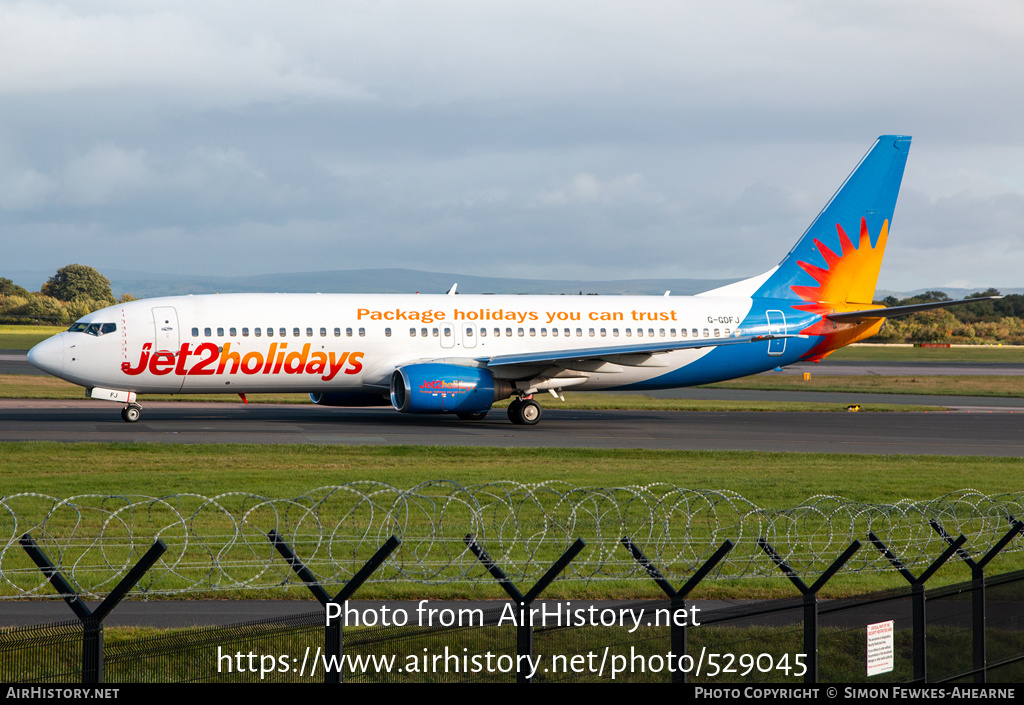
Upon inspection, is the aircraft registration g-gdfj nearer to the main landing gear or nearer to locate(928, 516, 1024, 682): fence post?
the main landing gear

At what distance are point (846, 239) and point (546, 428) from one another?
16137 millimetres

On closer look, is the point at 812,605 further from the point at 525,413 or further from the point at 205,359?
the point at 525,413

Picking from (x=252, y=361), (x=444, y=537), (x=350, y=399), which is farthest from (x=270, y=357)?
(x=444, y=537)

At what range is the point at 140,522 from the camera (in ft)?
60.9

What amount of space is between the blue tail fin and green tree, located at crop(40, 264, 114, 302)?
162 meters

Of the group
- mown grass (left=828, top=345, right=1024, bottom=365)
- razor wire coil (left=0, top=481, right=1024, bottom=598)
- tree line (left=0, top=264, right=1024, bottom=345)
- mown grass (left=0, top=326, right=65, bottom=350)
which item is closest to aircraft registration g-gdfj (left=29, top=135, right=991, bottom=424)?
A: razor wire coil (left=0, top=481, right=1024, bottom=598)

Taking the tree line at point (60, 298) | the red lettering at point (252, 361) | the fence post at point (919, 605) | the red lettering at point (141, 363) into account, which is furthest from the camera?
the tree line at point (60, 298)

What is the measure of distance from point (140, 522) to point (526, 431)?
60.7 ft

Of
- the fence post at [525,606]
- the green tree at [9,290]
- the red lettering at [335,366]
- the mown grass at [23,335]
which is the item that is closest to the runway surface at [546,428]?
the red lettering at [335,366]

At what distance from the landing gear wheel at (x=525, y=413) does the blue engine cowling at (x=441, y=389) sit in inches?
73.9

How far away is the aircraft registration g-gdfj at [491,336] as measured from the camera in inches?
1366

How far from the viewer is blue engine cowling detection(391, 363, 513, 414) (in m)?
35.1

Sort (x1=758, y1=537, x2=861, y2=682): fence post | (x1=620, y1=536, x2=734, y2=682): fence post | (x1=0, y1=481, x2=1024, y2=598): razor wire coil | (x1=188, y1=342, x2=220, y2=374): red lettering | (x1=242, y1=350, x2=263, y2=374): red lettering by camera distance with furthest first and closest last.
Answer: (x1=242, y1=350, x2=263, y2=374): red lettering
(x1=188, y1=342, x2=220, y2=374): red lettering
(x1=0, y1=481, x2=1024, y2=598): razor wire coil
(x1=758, y1=537, x2=861, y2=682): fence post
(x1=620, y1=536, x2=734, y2=682): fence post

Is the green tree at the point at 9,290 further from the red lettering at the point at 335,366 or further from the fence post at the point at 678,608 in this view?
the fence post at the point at 678,608
